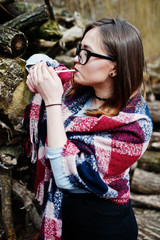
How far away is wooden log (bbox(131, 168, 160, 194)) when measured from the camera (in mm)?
2566

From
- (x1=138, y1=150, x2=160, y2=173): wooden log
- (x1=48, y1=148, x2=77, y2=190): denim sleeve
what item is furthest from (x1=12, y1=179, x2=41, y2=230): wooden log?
(x1=138, y1=150, x2=160, y2=173): wooden log

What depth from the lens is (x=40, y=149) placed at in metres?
1.27

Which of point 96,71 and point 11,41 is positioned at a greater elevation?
point 11,41

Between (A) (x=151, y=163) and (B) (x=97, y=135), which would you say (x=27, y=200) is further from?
(A) (x=151, y=163)

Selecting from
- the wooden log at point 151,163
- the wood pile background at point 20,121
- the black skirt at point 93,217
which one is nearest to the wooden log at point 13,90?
the wood pile background at point 20,121

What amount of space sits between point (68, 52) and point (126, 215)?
181cm

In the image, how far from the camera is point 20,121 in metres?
1.42

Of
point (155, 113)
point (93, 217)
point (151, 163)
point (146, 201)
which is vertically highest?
point (93, 217)

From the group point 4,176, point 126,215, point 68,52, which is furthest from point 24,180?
point 68,52

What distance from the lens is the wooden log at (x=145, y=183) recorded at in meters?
2.57

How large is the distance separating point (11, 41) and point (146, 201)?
222cm

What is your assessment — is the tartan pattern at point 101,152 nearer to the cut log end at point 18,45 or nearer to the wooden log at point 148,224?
the cut log end at point 18,45

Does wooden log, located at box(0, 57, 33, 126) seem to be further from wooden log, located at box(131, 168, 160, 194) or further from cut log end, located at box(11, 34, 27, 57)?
wooden log, located at box(131, 168, 160, 194)

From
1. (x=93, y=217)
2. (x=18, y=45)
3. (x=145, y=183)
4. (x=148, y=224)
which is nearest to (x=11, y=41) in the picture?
(x=18, y=45)
